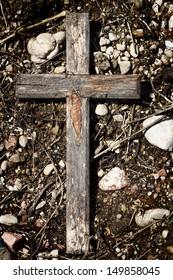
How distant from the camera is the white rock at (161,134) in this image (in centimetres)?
239

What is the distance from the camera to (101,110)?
2418 mm

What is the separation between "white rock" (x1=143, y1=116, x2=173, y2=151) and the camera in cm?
239

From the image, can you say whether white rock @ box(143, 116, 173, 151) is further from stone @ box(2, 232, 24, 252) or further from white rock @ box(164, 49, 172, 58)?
stone @ box(2, 232, 24, 252)

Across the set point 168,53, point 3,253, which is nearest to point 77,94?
point 168,53

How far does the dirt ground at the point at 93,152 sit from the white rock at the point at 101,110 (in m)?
0.03

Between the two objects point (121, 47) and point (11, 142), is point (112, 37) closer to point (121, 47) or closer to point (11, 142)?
point (121, 47)

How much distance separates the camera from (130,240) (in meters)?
2.41

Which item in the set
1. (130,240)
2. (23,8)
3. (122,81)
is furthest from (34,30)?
(130,240)

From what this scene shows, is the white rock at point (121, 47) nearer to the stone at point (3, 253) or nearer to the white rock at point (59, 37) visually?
the white rock at point (59, 37)

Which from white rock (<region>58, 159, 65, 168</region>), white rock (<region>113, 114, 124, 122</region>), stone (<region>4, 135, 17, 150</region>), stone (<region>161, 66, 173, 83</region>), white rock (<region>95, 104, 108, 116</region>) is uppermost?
stone (<region>161, 66, 173, 83</region>)

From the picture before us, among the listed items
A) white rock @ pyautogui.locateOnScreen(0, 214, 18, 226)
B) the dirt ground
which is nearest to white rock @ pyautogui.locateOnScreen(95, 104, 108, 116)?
the dirt ground
